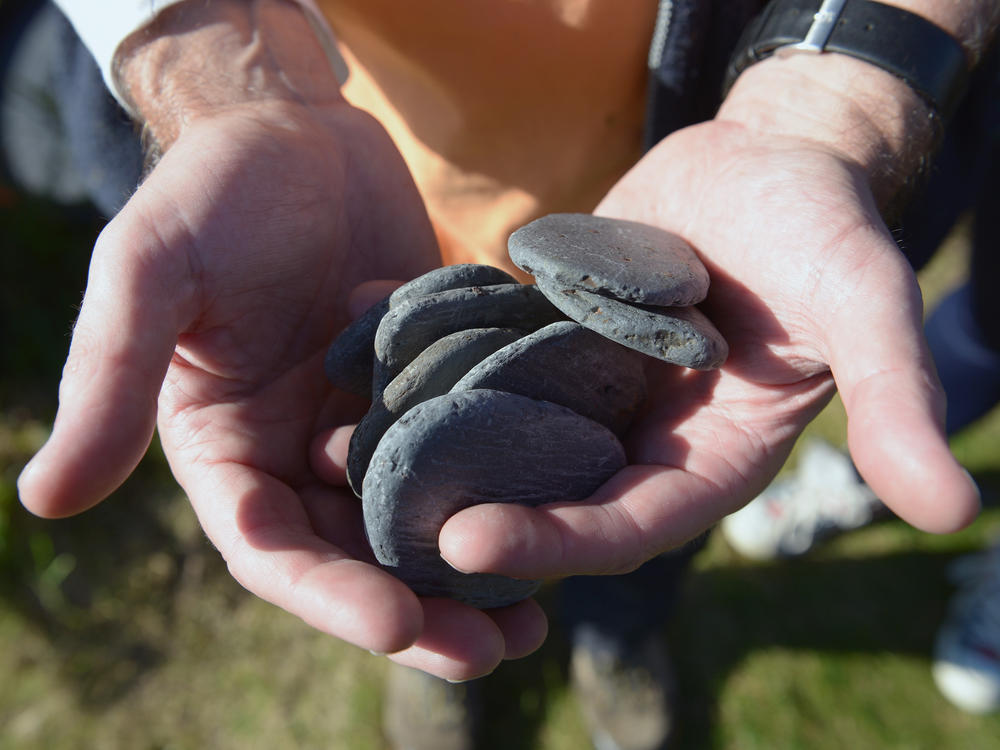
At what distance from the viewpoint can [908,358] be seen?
3.84 feet

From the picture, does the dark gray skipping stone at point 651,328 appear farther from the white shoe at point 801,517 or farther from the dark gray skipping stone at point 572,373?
the white shoe at point 801,517

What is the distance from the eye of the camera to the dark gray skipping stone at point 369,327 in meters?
1.60

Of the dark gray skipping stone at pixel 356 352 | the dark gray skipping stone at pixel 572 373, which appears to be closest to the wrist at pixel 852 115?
the dark gray skipping stone at pixel 572 373

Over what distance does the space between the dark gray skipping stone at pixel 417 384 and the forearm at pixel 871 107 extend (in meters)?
0.90

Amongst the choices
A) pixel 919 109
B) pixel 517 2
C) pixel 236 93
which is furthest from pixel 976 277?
pixel 236 93

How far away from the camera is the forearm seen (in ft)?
5.58

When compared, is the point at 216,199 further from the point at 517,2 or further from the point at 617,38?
the point at 617,38

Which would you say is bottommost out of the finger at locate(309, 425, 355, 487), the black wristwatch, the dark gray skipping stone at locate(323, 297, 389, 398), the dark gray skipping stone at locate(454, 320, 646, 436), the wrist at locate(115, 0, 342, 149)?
the finger at locate(309, 425, 355, 487)

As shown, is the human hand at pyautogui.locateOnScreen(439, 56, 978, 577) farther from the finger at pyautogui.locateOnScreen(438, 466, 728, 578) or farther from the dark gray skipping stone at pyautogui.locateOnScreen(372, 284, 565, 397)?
the dark gray skipping stone at pyautogui.locateOnScreen(372, 284, 565, 397)

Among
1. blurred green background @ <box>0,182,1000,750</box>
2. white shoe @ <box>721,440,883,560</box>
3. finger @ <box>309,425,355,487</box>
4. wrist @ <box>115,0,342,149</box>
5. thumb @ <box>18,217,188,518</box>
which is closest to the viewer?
thumb @ <box>18,217,188,518</box>

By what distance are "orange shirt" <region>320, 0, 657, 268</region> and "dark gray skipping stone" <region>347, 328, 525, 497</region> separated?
712 mm

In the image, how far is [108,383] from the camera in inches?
48.3

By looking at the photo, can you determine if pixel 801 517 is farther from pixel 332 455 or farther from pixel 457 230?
pixel 332 455

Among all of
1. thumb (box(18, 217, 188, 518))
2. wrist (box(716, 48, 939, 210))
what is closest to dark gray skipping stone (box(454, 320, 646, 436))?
thumb (box(18, 217, 188, 518))
